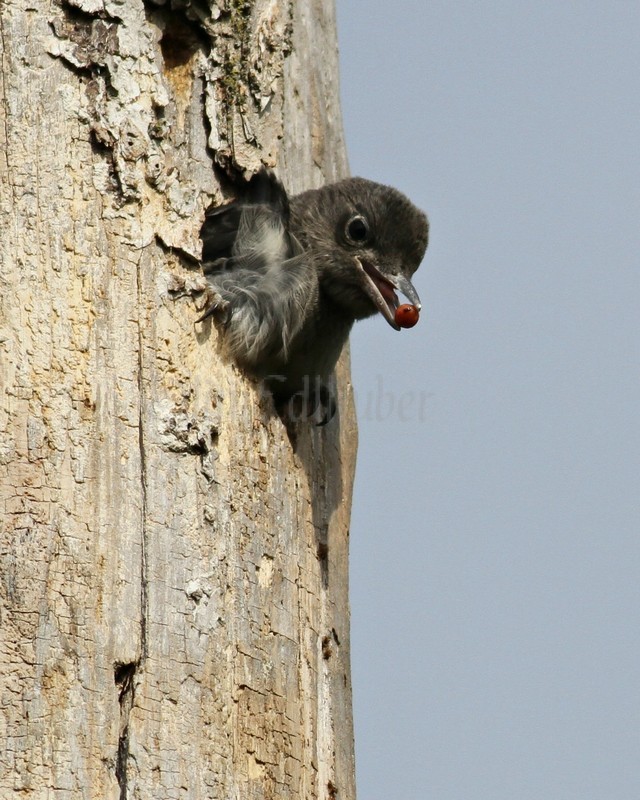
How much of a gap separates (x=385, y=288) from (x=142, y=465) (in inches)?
79.3

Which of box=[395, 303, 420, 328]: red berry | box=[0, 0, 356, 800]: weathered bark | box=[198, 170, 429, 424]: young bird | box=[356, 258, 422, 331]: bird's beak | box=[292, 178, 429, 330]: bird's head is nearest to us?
box=[0, 0, 356, 800]: weathered bark

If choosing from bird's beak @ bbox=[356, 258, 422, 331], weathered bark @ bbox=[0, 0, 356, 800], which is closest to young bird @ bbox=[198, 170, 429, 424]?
bird's beak @ bbox=[356, 258, 422, 331]

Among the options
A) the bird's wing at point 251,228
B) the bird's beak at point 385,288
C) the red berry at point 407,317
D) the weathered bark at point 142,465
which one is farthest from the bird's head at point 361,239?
the weathered bark at point 142,465

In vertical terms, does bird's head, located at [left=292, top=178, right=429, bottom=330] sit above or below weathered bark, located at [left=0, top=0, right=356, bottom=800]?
above

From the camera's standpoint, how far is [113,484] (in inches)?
140

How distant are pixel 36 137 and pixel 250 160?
2.87ft

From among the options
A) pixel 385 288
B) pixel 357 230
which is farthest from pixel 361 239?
pixel 385 288

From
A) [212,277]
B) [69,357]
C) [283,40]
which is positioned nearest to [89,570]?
[69,357]

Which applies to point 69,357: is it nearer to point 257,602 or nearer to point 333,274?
point 257,602

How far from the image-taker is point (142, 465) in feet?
12.0

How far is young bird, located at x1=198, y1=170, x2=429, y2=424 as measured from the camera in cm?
454

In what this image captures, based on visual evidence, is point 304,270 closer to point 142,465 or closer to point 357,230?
point 357,230

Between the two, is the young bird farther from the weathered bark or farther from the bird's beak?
the weathered bark

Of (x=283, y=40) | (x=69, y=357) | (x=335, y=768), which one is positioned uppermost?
(x=283, y=40)
